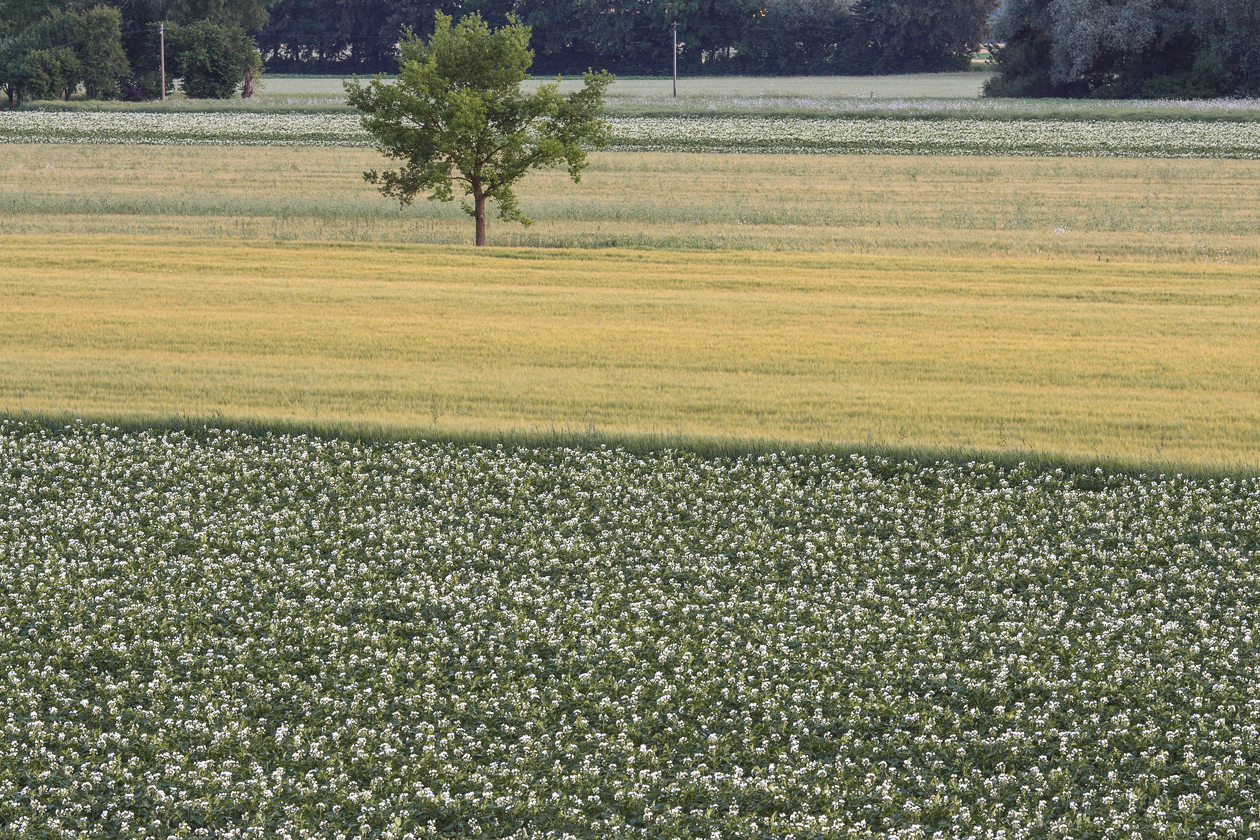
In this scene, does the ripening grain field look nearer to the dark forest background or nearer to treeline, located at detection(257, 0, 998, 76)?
the dark forest background

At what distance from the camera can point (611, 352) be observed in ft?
59.3

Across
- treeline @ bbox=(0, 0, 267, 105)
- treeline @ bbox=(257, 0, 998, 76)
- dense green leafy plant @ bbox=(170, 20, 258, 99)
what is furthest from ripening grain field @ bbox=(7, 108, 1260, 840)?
treeline @ bbox=(257, 0, 998, 76)

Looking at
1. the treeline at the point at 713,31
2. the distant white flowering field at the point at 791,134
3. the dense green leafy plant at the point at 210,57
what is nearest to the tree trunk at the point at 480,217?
the distant white flowering field at the point at 791,134

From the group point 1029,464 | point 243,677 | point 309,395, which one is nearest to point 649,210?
point 309,395

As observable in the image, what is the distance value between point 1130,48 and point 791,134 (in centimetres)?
3149

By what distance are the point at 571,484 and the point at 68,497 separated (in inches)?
188

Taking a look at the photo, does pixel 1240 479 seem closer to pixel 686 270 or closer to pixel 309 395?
pixel 309 395

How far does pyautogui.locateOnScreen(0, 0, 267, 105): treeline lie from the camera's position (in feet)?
276

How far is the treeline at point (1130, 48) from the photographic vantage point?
78812 millimetres

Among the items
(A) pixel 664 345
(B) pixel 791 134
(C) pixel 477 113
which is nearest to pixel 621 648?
(A) pixel 664 345

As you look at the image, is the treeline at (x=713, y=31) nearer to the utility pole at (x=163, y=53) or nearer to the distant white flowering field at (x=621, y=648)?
the utility pole at (x=163, y=53)

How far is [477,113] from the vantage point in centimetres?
2934

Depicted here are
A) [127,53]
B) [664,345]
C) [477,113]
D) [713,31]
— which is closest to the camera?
[664,345]

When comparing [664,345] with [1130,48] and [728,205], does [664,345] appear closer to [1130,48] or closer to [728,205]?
[728,205]
